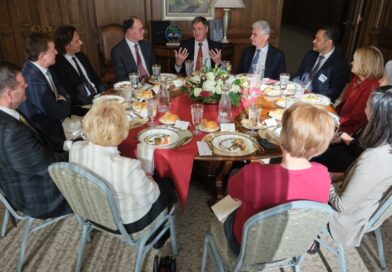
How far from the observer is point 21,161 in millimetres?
1690

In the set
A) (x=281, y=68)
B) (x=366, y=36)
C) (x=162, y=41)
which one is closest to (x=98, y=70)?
(x=162, y=41)

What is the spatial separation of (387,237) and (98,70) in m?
4.77

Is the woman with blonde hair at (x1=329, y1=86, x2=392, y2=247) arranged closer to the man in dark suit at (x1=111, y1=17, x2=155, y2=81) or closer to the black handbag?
the black handbag

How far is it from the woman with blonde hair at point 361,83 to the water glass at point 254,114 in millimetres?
989

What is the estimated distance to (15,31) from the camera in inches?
201

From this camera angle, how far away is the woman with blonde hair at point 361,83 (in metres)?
2.54

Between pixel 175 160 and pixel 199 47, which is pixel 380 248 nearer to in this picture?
pixel 175 160

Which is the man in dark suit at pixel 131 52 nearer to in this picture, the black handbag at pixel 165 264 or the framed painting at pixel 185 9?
the framed painting at pixel 185 9

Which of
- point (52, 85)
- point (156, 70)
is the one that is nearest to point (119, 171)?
point (52, 85)

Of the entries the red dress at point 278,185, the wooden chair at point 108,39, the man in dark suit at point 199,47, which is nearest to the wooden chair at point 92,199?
the red dress at point 278,185

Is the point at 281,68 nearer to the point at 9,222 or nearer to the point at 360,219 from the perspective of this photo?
the point at 360,219

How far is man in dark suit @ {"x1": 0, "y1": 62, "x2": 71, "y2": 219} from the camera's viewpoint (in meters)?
1.67

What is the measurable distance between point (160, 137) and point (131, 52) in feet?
6.06

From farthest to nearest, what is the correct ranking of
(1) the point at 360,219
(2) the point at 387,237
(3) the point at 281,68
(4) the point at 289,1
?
(4) the point at 289,1, (3) the point at 281,68, (2) the point at 387,237, (1) the point at 360,219
